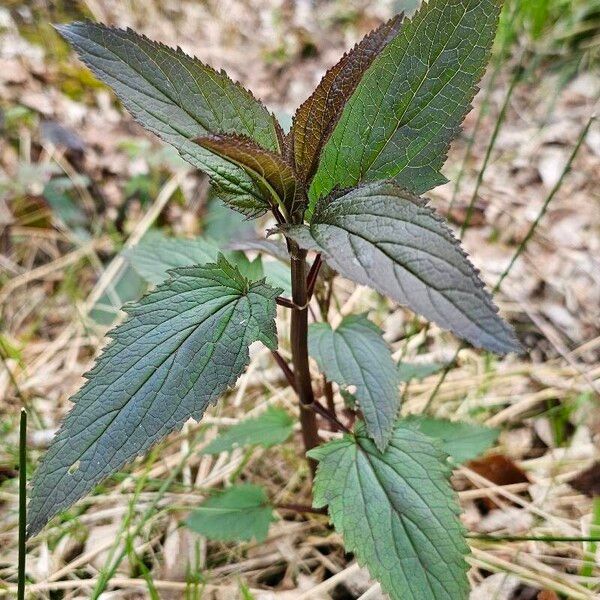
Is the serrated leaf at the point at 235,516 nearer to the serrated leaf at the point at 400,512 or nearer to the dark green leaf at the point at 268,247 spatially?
the serrated leaf at the point at 400,512

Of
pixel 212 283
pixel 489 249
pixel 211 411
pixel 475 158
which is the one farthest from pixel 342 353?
pixel 475 158

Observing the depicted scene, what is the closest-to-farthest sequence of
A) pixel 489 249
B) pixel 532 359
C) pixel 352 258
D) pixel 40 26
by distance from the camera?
pixel 352 258
pixel 532 359
pixel 489 249
pixel 40 26

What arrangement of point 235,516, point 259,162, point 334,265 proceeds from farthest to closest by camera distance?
point 235,516 < point 259,162 < point 334,265

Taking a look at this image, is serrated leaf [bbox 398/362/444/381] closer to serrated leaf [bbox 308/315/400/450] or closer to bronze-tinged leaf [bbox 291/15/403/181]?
serrated leaf [bbox 308/315/400/450]

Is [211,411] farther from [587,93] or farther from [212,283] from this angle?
[587,93]

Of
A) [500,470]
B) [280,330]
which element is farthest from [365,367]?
[280,330]

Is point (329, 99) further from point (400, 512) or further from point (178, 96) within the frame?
point (400, 512)

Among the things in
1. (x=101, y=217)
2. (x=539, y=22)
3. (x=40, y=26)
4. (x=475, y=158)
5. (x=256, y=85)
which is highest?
(x=40, y=26)

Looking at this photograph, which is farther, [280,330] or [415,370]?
[280,330]
